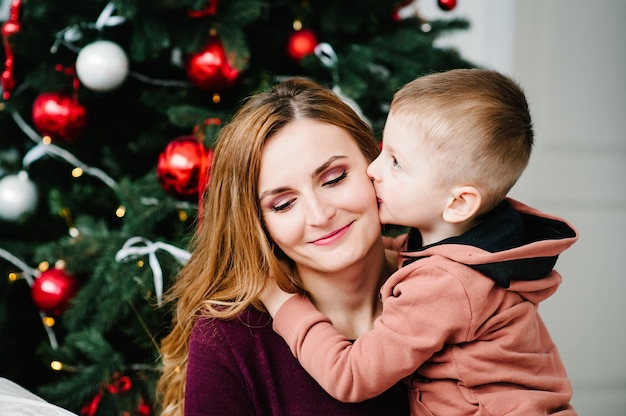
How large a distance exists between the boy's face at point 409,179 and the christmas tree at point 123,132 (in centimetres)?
49

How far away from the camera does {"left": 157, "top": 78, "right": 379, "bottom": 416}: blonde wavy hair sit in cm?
124

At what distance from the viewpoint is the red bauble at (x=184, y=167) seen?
1571 millimetres

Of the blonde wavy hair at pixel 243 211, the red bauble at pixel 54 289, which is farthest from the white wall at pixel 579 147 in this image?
the red bauble at pixel 54 289

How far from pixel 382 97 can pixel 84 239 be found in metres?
0.96

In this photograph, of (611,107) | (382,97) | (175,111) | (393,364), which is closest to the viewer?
(393,364)

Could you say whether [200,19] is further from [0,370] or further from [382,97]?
[0,370]

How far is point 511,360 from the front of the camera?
1046mm

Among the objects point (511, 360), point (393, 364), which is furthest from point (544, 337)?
point (393, 364)

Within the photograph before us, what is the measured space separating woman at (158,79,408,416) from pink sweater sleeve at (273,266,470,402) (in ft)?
0.50

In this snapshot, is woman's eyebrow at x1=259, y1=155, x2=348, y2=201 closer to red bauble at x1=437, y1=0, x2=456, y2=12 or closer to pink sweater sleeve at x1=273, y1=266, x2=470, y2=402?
pink sweater sleeve at x1=273, y1=266, x2=470, y2=402

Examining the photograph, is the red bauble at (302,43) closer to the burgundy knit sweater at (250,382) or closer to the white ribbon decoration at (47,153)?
the white ribbon decoration at (47,153)

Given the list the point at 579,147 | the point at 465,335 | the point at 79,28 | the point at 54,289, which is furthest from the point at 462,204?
the point at 579,147

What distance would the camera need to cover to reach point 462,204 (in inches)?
43.1

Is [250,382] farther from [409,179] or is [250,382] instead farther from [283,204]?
[409,179]
